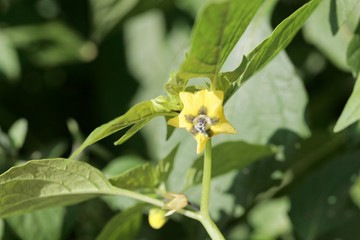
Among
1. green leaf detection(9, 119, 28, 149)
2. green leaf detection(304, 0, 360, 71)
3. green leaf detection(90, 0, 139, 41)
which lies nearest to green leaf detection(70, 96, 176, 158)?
green leaf detection(304, 0, 360, 71)

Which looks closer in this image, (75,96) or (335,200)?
(335,200)

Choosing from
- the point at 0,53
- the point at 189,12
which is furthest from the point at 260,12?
the point at 0,53

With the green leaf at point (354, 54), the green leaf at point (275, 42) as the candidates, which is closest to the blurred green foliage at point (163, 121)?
the green leaf at point (354, 54)

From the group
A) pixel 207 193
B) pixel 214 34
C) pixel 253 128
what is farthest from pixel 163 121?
pixel 214 34

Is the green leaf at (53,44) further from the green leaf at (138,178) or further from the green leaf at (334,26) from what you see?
the green leaf at (138,178)

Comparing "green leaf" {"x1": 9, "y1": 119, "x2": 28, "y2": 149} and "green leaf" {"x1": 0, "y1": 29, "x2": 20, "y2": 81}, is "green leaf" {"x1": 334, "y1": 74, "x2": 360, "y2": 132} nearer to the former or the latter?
"green leaf" {"x1": 9, "y1": 119, "x2": 28, "y2": 149}

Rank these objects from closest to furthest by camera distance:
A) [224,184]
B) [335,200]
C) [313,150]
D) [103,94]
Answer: [224,184], [335,200], [313,150], [103,94]

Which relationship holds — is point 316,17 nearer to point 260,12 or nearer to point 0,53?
point 260,12
